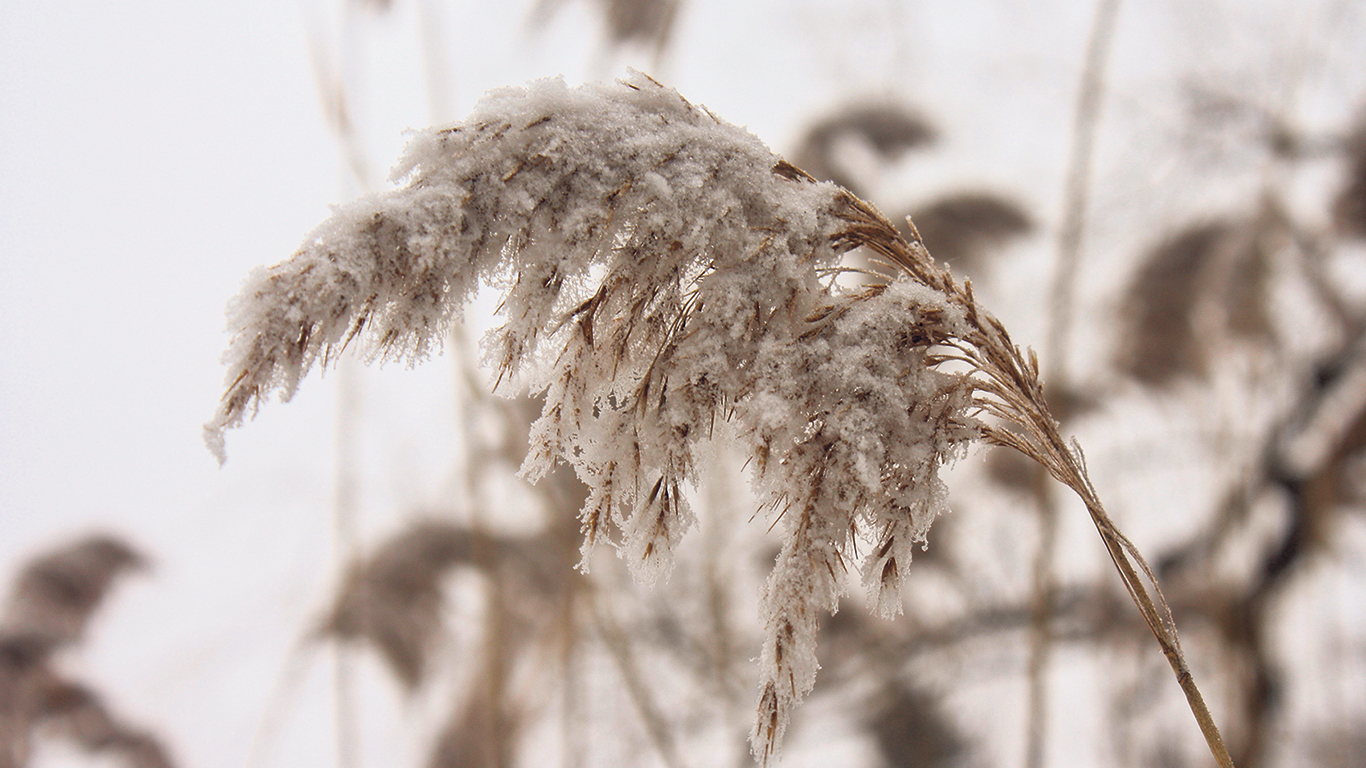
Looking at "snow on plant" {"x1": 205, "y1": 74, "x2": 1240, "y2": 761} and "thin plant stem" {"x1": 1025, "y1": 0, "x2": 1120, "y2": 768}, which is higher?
"thin plant stem" {"x1": 1025, "y1": 0, "x2": 1120, "y2": 768}

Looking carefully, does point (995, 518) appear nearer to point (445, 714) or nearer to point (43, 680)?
point (445, 714)

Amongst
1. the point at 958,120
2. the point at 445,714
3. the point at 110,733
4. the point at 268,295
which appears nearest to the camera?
the point at 268,295

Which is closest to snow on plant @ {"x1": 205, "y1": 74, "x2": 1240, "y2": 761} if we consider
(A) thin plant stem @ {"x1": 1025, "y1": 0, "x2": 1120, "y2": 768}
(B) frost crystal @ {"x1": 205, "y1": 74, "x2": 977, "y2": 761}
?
(B) frost crystal @ {"x1": 205, "y1": 74, "x2": 977, "y2": 761}

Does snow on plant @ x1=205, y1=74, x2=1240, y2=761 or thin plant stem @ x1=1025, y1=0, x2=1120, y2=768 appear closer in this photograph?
snow on plant @ x1=205, y1=74, x2=1240, y2=761

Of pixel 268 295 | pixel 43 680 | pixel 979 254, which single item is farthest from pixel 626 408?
pixel 43 680

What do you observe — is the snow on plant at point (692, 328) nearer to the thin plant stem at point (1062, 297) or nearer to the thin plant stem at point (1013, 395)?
the thin plant stem at point (1013, 395)

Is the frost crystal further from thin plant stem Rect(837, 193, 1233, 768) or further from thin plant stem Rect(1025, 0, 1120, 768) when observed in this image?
thin plant stem Rect(1025, 0, 1120, 768)
